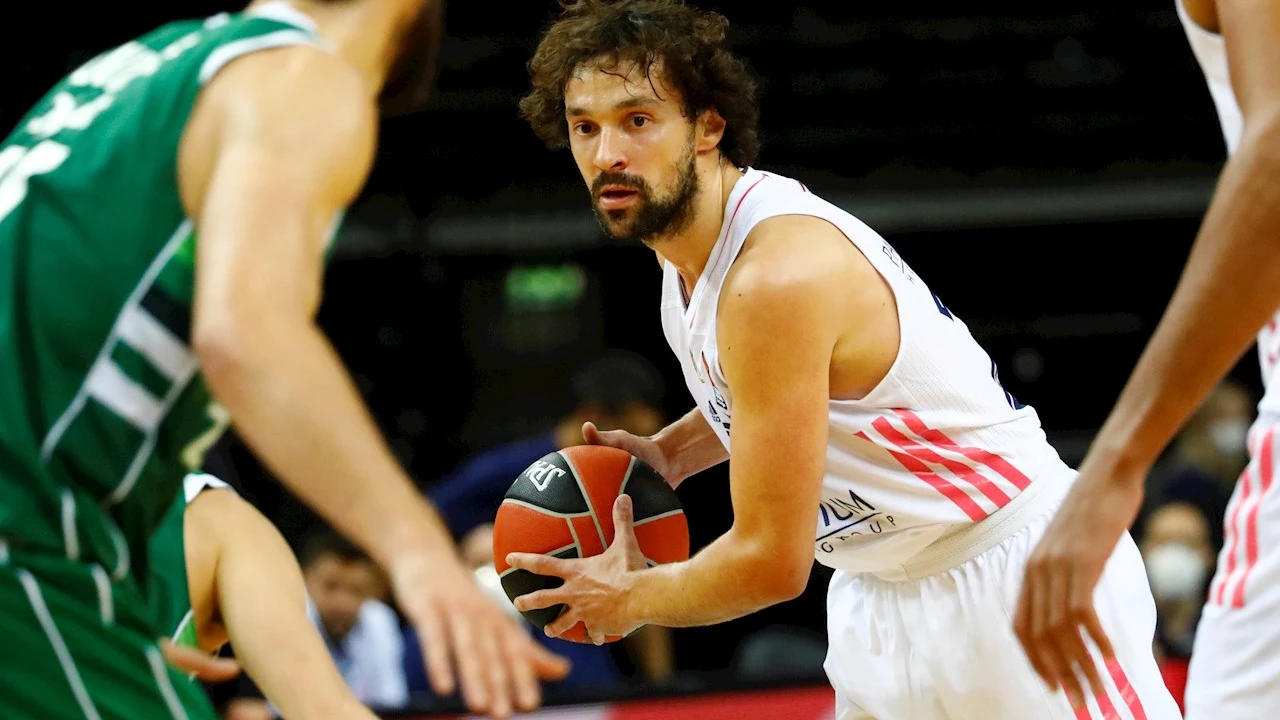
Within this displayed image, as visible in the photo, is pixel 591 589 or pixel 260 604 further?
pixel 591 589

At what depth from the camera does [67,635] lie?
2.16 metres

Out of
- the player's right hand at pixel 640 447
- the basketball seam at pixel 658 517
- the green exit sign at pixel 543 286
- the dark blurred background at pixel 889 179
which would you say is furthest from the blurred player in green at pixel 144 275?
the green exit sign at pixel 543 286

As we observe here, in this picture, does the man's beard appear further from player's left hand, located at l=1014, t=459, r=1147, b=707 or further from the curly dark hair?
player's left hand, located at l=1014, t=459, r=1147, b=707

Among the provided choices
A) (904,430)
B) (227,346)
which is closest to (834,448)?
(904,430)

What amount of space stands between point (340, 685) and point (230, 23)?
4.59 feet

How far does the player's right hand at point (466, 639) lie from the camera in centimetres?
172

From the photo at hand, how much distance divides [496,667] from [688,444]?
8.17 ft

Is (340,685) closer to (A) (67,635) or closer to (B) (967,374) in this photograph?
(A) (67,635)

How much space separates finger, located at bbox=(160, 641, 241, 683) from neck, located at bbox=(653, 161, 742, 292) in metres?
1.62

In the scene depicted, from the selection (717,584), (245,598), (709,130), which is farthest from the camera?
(709,130)

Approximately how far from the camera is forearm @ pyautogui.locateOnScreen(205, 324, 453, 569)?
177 cm

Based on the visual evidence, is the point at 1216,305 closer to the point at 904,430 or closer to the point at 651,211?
the point at 904,430

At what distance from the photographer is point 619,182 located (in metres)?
3.73

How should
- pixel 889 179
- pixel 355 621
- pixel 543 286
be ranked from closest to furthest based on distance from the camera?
pixel 355 621
pixel 889 179
pixel 543 286
